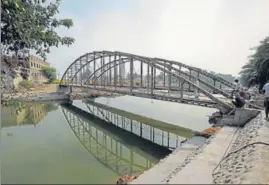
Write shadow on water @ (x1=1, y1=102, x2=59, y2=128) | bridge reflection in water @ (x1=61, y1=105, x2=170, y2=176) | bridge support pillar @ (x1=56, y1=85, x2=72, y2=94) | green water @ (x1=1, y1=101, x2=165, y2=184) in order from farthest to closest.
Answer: bridge support pillar @ (x1=56, y1=85, x2=72, y2=94) < shadow on water @ (x1=1, y1=102, x2=59, y2=128) < bridge reflection in water @ (x1=61, y1=105, x2=170, y2=176) < green water @ (x1=1, y1=101, x2=165, y2=184)

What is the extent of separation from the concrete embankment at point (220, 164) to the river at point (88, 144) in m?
1.62

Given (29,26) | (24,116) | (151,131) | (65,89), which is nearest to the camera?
(29,26)

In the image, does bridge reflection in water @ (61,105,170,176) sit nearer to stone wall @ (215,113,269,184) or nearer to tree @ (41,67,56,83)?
stone wall @ (215,113,269,184)

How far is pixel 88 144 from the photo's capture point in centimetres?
1273

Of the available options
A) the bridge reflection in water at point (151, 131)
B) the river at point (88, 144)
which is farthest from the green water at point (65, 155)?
the bridge reflection in water at point (151, 131)

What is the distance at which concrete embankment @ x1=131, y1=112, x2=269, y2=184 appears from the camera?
4.44 meters

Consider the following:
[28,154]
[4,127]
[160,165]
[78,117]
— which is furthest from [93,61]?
[160,165]

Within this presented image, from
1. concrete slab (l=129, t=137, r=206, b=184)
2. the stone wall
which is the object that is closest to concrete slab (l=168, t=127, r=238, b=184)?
the stone wall

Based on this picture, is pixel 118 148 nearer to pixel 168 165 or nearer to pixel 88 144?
pixel 88 144

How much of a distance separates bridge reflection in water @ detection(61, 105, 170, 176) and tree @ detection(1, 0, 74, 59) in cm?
523

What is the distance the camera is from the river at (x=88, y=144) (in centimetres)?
767

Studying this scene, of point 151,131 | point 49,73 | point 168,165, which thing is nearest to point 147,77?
point 151,131

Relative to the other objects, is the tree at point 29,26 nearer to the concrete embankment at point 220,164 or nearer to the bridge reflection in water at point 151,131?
the concrete embankment at point 220,164

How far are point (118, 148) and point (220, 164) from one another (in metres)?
6.70
